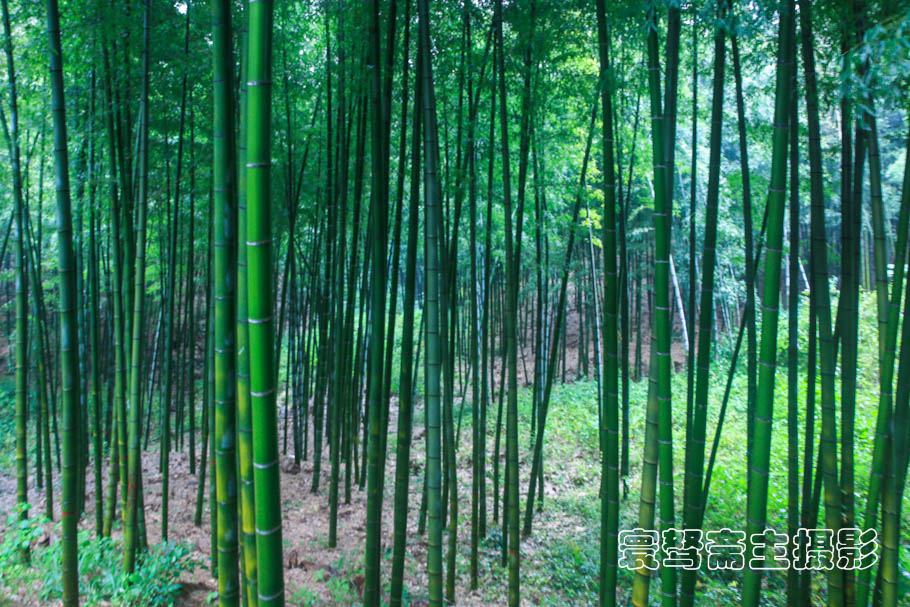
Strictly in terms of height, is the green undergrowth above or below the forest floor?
above

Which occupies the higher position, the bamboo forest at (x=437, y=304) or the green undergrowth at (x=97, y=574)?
the bamboo forest at (x=437, y=304)

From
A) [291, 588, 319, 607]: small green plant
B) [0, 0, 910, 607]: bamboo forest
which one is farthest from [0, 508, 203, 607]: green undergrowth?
[291, 588, 319, 607]: small green plant

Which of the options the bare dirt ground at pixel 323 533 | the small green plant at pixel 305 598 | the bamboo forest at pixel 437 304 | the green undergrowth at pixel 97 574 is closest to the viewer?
the bamboo forest at pixel 437 304

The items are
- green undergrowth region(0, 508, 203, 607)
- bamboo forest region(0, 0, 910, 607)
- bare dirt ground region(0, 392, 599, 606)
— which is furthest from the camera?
bare dirt ground region(0, 392, 599, 606)

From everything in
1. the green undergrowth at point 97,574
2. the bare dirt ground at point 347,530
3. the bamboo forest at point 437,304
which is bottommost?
the bare dirt ground at point 347,530

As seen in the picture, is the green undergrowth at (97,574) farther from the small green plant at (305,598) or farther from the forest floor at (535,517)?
the small green plant at (305,598)

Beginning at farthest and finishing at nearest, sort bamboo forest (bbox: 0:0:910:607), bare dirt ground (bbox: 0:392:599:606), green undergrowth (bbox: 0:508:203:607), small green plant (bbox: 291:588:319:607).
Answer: bare dirt ground (bbox: 0:392:599:606), small green plant (bbox: 291:588:319:607), green undergrowth (bbox: 0:508:203:607), bamboo forest (bbox: 0:0:910:607)

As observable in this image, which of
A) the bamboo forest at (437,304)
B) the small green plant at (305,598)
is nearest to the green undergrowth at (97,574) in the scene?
the bamboo forest at (437,304)

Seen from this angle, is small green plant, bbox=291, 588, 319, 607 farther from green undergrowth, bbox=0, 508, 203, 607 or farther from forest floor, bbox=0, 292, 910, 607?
green undergrowth, bbox=0, 508, 203, 607

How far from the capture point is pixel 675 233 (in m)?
12.7

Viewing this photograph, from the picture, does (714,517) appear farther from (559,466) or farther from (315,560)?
(315,560)

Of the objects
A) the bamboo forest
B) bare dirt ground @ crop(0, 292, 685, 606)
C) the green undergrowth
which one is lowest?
bare dirt ground @ crop(0, 292, 685, 606)

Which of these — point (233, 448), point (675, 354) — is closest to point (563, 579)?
point (233, 448)

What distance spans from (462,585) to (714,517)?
2.15 meters
